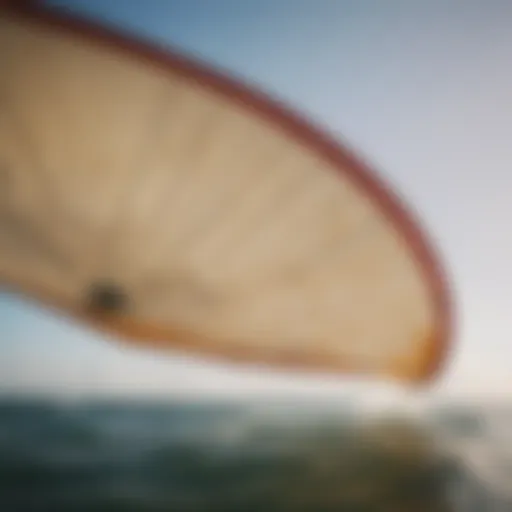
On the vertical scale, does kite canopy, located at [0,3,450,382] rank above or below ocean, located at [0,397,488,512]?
above

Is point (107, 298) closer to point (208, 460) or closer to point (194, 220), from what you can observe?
point (194, 220)

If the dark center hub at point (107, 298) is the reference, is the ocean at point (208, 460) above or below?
below

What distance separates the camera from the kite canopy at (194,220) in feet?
4.15

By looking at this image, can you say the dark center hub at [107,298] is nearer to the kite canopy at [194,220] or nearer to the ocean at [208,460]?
the kite canopy at [194,220]

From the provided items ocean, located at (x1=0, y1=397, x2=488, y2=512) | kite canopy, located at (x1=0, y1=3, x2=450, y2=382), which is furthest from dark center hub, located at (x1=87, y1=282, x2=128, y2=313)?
ocean, located at (x1=0, y1=397, x2=488, y2=512)

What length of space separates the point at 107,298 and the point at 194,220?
0.18 m

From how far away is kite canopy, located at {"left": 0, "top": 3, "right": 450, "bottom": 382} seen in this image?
126cm

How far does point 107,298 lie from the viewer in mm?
1275

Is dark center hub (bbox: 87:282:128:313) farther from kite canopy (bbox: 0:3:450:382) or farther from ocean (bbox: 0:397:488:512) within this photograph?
ocean (bbox: 0:397:488:512)

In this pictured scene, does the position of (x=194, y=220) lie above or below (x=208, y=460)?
above

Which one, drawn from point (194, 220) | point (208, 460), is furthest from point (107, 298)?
point (208, 460)

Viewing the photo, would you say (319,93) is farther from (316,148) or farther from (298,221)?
(298,221)

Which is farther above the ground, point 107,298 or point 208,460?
point 107,298

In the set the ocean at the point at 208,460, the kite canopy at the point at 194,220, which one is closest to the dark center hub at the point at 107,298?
the kite canopy at the point at 194,220
